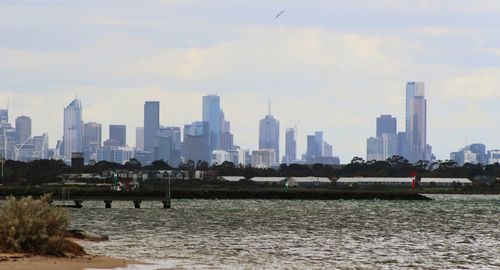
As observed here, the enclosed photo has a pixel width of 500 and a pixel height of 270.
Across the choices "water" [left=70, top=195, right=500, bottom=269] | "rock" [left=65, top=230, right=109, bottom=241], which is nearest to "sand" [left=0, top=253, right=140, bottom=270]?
"water" [left=70, top=195, right=500, bottom=269]

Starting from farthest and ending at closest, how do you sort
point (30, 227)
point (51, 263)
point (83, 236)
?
point (83, 236)
point (30, 227)
point (51, 263)

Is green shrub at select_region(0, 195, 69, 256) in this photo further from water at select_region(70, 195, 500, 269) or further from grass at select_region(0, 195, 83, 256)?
water at select_region(70, 195, 500, 269)

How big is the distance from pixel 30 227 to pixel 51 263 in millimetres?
3005

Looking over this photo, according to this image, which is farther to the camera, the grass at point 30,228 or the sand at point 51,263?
the grass at point 30,228

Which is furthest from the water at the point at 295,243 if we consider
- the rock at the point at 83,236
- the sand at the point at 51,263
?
the sand at the point at 51,263

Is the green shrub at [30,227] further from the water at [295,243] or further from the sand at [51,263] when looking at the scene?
the water at [295,243]

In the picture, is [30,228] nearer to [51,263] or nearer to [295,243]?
[51,263]

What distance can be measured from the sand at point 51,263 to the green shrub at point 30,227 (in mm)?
1026

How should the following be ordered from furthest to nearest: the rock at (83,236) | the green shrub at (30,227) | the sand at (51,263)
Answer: the rock at (83,236) → the green shrub at (30,227) → the sand at (51,263)

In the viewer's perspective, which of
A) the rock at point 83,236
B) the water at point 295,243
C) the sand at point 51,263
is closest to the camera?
the sand at point 51,263

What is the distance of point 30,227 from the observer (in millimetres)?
49688

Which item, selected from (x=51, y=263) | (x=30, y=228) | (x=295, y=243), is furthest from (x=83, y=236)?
(x=51, y=263)

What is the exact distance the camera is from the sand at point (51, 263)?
45.3 metres

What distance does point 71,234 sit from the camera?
67.7 m
